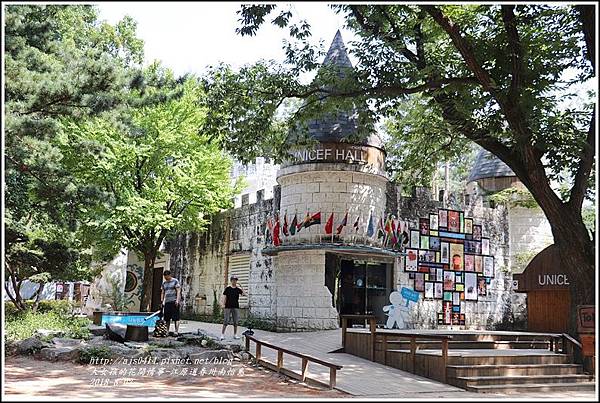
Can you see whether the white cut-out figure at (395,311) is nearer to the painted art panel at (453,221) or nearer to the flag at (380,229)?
the flag at (380,229)

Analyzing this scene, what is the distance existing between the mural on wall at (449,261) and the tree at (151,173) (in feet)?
23.8

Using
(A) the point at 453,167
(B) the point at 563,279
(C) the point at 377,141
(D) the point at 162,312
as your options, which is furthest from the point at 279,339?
(A) the point at 453,167

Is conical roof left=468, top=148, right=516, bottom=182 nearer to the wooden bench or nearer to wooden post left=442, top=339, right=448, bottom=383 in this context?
wooden post left=442, top=339, right=448, bottom=383

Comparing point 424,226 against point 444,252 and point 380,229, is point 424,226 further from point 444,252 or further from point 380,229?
point 380,229

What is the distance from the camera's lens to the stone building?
58.9ft

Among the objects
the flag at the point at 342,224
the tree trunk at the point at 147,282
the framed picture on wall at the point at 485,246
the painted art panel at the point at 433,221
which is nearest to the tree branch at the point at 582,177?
the flag at the point at 342,224

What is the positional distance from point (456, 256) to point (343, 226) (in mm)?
5303

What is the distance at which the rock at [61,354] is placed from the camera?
1224 centimetres

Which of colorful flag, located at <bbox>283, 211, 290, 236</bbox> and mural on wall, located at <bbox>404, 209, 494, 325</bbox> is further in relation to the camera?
mural on wall, located at <bbox>404, 209, 494, 325</bbox>

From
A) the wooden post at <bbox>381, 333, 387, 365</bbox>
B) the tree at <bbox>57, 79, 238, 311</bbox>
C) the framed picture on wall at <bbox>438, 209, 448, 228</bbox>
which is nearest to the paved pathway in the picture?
the wooden post at <bbox>381, 333, 387, 365</bbox>

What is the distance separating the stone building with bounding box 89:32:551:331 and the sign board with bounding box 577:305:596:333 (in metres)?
7.98

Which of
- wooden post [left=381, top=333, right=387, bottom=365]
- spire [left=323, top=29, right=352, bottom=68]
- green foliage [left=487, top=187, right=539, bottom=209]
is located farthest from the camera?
green foliage [left=487, top=187, right=539, bottom=209]

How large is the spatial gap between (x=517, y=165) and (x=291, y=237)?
26.2 feet

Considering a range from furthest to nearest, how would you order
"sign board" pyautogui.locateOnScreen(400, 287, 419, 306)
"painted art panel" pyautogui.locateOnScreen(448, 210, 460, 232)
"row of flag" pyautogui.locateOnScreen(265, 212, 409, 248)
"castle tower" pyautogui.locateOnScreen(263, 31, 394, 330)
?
"painted art panel" pyautogui.locateOnScreen(448, 210, 460, 232)
"sign board" pyautogui.locateOnScreen(400, 287, 419, 306)
"row of flag" pyautogui.locateOnScreen(265, 212, 409, 248)
"castle tower" pyautogui.locateOnScreen(263, 31, 394, 330)
